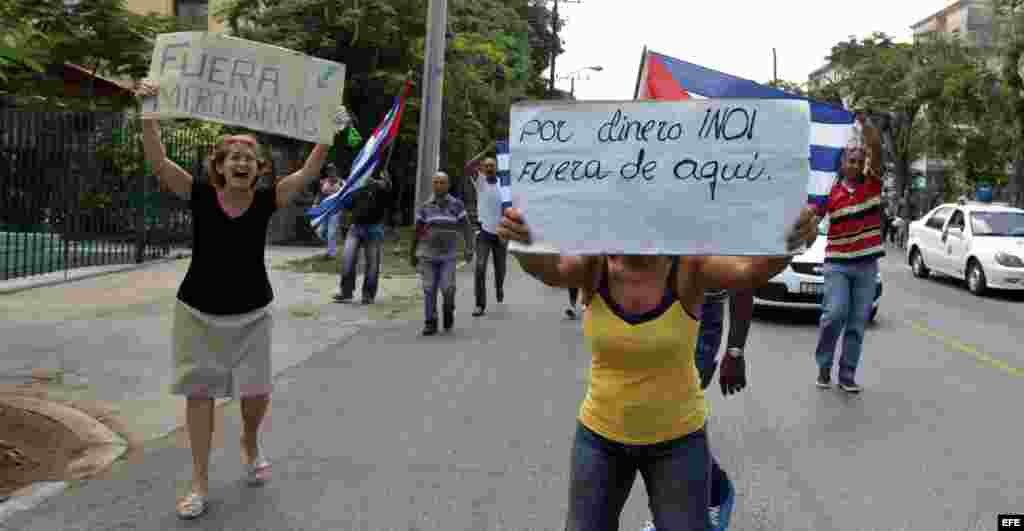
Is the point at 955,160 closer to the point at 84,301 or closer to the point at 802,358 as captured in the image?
the point at 802,358

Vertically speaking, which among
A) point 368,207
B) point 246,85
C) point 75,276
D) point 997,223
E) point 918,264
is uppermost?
point 246,85

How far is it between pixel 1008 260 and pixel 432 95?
10.5 m

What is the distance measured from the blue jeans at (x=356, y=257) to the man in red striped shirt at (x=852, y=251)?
6.57 m

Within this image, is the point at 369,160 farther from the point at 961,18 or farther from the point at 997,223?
the point at 961,18

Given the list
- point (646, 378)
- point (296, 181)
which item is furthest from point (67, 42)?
point (646, 378)

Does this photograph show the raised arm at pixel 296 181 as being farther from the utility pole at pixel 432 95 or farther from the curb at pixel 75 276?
the utility pole at pixel 432 95

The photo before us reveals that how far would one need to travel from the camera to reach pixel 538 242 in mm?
3004

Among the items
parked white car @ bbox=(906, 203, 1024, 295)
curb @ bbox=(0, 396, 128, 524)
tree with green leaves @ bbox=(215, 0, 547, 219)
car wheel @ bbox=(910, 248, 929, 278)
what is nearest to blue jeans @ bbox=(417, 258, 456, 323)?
curb @ bbox=(0, 396, 128, 524)

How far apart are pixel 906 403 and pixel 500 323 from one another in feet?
16.4

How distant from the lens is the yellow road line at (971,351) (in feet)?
30.9

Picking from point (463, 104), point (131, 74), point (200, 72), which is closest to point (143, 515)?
point (200, 72)

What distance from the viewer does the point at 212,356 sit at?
4609 mm

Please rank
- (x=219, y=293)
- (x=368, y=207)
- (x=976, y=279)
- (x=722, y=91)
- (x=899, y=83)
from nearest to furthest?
(x=722, y=91)
(x=219, y=293)
(x=368, y=207)
(x=976, y=279)
(x=899, y=83)

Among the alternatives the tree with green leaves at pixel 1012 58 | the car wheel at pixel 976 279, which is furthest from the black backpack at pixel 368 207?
the tree with green leaves at pixel 1012 58
